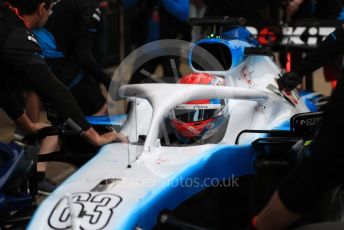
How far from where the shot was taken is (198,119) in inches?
150

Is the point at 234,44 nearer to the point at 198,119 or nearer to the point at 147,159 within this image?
the point at 198,119

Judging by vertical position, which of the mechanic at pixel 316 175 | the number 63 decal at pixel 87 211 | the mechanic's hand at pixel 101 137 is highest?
the mechanic at pixel 316 175

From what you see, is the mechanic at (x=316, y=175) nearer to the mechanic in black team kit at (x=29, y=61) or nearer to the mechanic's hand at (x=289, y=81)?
the mechanic in black team kit at (x=29, y=61)

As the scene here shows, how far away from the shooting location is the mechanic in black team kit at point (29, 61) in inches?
137

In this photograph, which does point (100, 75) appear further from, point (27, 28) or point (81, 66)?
point (27, 28)

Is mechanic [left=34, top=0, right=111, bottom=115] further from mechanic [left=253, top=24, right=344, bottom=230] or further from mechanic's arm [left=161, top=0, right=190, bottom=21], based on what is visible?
mechanic [left=253, top=24, right=344, bottom=230]

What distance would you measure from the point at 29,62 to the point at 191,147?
0.96 metres

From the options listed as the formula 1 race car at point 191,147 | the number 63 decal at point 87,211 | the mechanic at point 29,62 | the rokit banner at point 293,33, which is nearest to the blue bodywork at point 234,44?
the formula 1 race car at point 191,147

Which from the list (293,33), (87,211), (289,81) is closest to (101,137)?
(87,211)

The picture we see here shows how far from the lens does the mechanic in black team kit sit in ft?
11.4

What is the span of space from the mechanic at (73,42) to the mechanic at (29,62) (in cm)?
133

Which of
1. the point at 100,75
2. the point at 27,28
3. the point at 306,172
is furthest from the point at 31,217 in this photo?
the point at 100,75

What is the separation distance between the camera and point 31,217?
3178 millimetres

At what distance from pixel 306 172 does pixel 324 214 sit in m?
1.29
